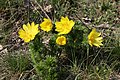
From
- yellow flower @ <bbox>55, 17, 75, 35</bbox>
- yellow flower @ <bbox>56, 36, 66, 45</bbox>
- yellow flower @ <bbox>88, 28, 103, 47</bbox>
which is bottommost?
yellow flower @ <bbox>88, 28, 103, 47</bbox>

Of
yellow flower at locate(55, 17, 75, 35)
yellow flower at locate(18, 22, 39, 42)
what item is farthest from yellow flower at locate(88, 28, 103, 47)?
yellow flower at locate(18, 22, 39, 42)

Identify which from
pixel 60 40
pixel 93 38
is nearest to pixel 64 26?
pixel 60 40

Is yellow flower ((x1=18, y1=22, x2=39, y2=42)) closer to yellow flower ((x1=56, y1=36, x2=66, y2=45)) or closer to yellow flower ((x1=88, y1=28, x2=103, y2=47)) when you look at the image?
yellow flower ((x1=56, y1=36, x2=66, y2=45))

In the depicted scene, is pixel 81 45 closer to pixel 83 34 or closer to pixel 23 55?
pixel 83 34

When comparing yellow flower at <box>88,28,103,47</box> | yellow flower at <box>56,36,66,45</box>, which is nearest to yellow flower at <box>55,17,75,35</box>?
yellow flower at <box>56,36,66,45</box>

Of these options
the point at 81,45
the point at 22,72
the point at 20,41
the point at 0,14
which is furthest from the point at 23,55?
the point at 0,14

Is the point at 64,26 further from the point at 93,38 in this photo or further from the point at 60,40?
the point at 93,38

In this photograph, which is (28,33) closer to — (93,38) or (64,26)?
(64,26)

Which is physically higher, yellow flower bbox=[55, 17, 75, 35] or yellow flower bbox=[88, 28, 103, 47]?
yellow flower bbox=[55, 17, 75, 35]

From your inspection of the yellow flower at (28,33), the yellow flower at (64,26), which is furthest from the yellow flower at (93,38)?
the yellow flower at (28,33)

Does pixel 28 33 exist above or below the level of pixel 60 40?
above

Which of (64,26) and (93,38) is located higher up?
(64,26)

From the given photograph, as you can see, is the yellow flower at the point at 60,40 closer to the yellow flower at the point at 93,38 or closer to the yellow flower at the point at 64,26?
the yellow flower at the point at 64,26

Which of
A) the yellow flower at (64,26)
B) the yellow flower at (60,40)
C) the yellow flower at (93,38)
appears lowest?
the yellow flower at (93,38)
